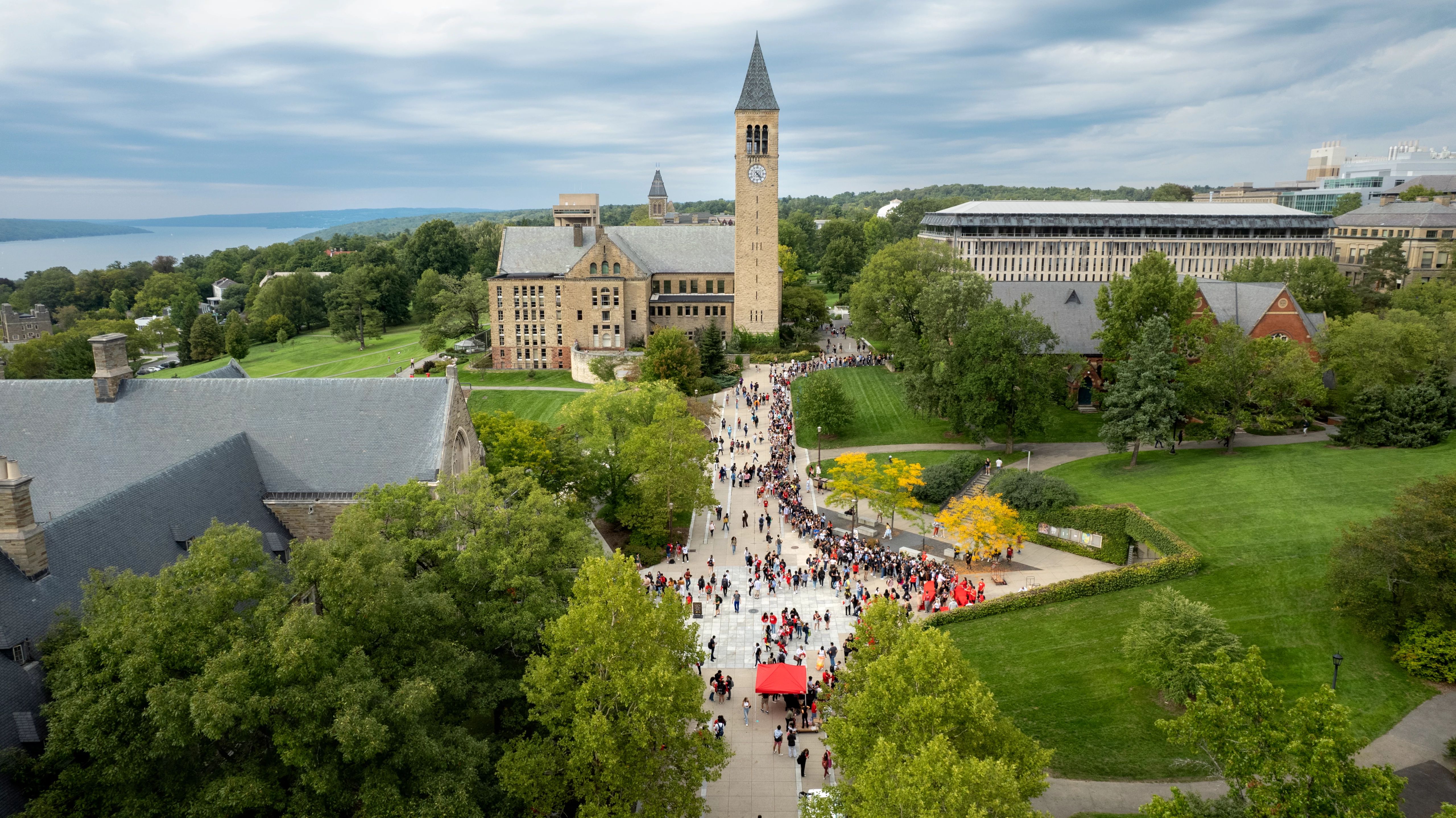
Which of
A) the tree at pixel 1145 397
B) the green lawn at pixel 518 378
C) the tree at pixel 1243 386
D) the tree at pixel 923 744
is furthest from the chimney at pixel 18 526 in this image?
the green lawn at pixel 518 378

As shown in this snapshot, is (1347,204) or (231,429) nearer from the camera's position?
(231,429)

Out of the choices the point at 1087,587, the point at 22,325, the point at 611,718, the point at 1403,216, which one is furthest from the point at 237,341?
the point at 1403,216

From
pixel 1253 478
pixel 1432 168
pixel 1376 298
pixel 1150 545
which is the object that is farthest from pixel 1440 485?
pixel 1432 168

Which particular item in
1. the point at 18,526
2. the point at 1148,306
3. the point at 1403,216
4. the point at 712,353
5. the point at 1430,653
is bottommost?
the point at 1430,653

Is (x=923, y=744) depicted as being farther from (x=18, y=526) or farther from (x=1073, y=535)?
(x=1073, y=535)

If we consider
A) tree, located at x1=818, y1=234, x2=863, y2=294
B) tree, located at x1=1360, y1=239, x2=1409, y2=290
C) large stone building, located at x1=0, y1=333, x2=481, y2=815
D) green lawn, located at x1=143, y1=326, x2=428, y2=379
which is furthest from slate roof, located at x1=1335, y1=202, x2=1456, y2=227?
green lawn, located at x1=143, y1=326, x2=428, y2=379

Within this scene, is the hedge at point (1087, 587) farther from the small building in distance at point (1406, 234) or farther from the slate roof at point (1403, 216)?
the slate roof at point (1403, 216)

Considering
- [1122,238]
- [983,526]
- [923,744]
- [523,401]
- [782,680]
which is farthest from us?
[1122,238]
